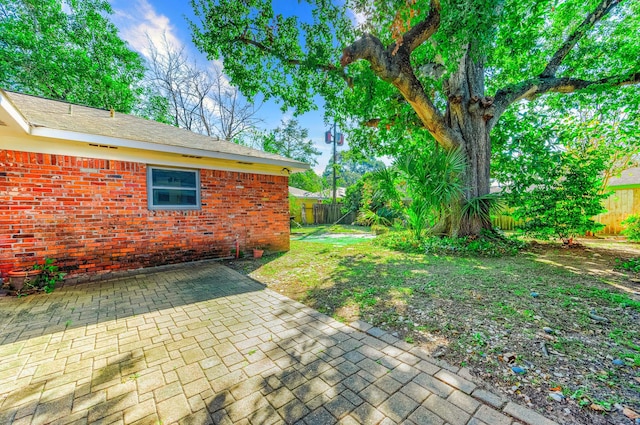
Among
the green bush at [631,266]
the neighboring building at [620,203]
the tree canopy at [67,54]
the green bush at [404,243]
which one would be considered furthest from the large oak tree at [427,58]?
A: the tree canopy at [67,54]

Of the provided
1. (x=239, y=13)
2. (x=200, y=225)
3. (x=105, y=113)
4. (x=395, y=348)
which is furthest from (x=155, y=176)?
(x=395, y=348)

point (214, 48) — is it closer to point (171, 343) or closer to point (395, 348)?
point (171, 343)

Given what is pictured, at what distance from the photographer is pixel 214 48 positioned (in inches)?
280

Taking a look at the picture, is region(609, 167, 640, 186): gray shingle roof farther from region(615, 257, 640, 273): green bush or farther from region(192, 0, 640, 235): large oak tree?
region(615, 257, 640, 273): green bush

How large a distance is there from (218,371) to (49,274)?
13.9 ft

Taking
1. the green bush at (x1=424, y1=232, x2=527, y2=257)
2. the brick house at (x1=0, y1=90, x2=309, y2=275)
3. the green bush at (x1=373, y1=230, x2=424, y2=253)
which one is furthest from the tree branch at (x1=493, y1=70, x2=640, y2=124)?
the brick house at (x1=0, y1=90, x2=309, y2=275)

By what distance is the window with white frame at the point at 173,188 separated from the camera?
17.2 feet

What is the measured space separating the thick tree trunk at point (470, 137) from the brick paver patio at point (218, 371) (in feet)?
19.1

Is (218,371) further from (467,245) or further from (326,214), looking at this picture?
(326,214)

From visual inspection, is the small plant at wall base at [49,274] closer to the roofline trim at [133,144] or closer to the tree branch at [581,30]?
the roofline trim at [133,144]

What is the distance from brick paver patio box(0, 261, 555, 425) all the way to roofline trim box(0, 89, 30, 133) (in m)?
2.48

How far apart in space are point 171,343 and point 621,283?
6.30m

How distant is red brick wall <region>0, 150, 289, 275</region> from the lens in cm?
398

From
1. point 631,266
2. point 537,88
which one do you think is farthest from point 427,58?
point 631,266
